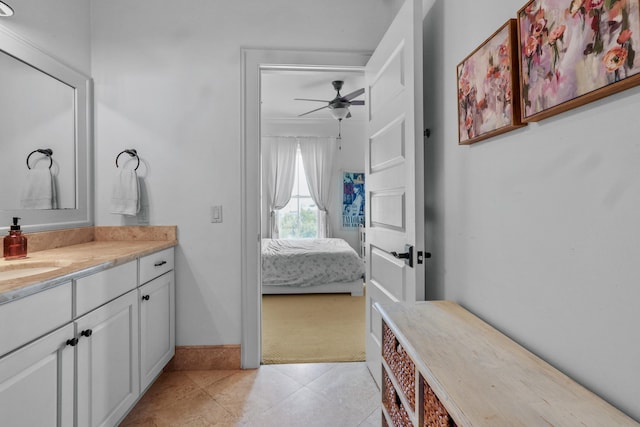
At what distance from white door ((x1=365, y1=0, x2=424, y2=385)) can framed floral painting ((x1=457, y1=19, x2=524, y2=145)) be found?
189mm

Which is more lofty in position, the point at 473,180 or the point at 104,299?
the point at 473,180

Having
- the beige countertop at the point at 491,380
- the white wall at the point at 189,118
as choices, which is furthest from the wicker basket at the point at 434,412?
the white wall at the point at 189,118

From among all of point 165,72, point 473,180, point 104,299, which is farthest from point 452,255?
point 165,72

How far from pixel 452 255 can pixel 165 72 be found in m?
2.15

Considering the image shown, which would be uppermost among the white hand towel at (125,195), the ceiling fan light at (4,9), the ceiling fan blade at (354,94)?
the ceiling fan blade at (354,94)

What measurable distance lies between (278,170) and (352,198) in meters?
1.41

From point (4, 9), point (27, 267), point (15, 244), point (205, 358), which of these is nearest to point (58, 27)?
point (4, 9)

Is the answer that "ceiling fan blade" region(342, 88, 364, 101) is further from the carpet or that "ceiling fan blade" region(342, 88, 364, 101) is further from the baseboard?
the baseboard

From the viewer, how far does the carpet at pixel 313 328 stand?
2533 millimetres

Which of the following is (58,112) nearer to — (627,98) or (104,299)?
(104,299)

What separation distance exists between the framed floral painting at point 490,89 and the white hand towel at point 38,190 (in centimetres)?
214

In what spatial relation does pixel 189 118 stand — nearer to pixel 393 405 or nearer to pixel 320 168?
pixel 393 405

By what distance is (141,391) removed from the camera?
71.5 inches

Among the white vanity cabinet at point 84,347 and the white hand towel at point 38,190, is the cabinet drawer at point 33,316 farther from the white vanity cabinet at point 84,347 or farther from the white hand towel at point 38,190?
the white hand towel at point 38,190
